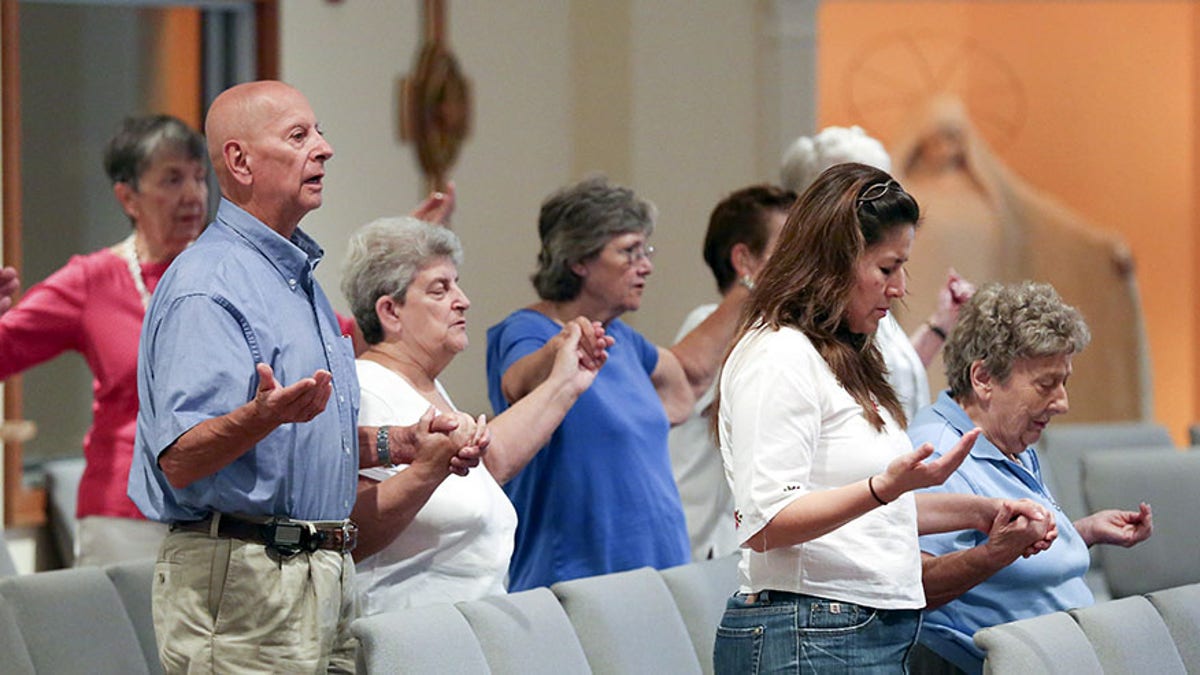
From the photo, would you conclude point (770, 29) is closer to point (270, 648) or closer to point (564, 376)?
point (564, 376)

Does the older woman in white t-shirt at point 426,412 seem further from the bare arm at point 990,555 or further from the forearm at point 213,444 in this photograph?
the bare arm at point 990,555

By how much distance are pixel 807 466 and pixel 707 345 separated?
1.40 metres

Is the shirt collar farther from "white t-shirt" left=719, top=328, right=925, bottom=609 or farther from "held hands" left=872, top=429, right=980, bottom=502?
"held hands" left=872, top=429, right=980, bottom=502

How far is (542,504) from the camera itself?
3195 millimetres

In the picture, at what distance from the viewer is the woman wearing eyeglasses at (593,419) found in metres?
3.17

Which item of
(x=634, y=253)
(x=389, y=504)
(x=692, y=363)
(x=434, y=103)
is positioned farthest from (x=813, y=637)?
(x=434, y=103)

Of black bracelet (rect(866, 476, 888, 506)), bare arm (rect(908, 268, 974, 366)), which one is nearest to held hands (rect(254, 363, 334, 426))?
black bracelet (rect(866, 476, 888, 506))

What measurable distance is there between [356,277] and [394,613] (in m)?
0.68

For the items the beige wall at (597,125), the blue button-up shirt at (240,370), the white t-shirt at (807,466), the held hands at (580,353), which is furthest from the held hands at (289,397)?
the beige wall at (597,125)

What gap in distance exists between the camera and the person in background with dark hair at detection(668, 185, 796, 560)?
3.71 metres

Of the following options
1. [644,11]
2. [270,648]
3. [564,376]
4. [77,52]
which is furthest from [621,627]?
[644,11]

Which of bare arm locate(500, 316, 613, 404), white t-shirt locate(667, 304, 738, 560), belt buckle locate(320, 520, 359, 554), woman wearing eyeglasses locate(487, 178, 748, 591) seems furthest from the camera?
A: white t-shirt locate(667, 304, 738, 560)

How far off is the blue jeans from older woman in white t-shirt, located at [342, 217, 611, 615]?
1.60ft

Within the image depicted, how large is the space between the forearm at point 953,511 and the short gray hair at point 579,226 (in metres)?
0.94
